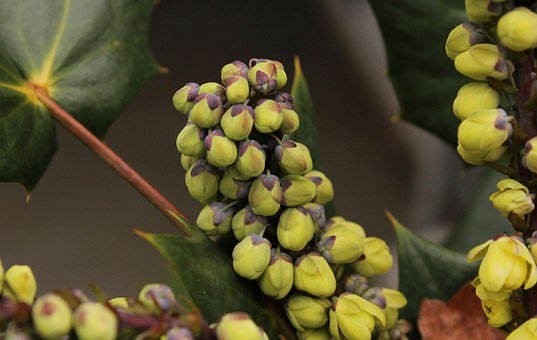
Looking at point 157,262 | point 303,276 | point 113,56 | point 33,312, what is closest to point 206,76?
point 157,262

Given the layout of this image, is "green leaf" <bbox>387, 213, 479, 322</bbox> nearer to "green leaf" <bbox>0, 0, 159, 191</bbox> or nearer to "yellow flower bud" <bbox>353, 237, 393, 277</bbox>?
"yellow flower bud" <bbox>353, 237, 393, 277</bbox>

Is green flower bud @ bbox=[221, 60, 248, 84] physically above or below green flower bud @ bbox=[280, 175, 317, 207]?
above

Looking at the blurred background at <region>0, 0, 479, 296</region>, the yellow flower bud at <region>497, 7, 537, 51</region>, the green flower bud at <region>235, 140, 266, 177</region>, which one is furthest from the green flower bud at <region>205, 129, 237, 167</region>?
the blurred background at <region>0, 0, 479, 296</region>

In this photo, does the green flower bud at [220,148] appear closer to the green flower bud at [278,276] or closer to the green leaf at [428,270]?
the green flower bud at [278,276]

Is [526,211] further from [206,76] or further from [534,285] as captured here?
[206,76]

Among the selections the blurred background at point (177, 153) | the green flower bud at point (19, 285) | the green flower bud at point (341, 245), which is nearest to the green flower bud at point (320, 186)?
the green flower bud at point (341, 245)
